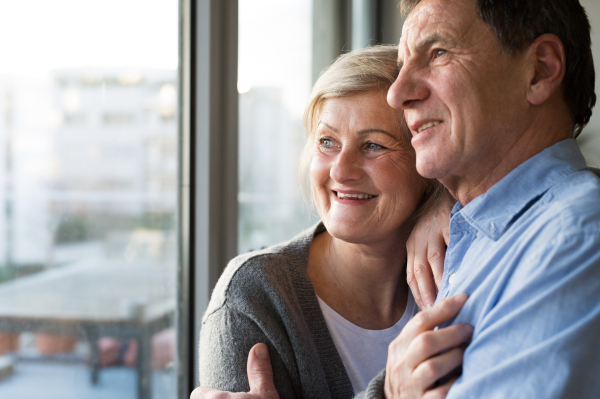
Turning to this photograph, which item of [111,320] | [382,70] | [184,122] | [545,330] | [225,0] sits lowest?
[111,320]

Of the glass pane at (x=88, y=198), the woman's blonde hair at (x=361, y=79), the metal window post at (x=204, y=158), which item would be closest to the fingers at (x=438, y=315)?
the woman's blonde hair at (x=361, y=79)

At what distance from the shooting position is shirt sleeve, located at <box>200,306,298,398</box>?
1254 millimetres

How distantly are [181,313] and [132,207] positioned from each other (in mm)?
492

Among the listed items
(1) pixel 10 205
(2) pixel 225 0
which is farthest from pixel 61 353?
(2) pixel 225 0

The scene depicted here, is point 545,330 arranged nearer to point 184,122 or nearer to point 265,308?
point 265,308

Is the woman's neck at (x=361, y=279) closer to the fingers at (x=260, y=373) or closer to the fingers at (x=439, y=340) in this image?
the fingers at (x=260, y=373)

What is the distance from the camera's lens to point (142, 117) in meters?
1.64

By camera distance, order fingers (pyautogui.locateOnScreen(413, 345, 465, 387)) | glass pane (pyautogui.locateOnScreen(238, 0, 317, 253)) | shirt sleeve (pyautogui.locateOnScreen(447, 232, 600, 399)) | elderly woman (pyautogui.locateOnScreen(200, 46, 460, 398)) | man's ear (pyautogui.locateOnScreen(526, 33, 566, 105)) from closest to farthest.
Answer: shirt sleeve (pyautogui.locateOnScreen(447, 232, 600, 399)) → fingers (pyautogui.locateOnScreen(413, 345, 465, 387)) → man's ear (pyautogui.locateOnScreen(526, 33, 566, 105)) → elderly woman (pyautogui.locateOnScreen(200, 46, 460, 398)) → glass pane (pyautogui.locateOnScreen(238, 0, 317, 253))

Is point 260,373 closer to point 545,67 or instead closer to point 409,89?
point 409,89

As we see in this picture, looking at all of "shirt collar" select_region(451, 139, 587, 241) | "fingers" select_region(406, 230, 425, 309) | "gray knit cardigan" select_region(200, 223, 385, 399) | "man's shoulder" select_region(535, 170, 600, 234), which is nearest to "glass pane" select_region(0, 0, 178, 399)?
"gray knit cardigan" select_region(200, 223, 385, 399)

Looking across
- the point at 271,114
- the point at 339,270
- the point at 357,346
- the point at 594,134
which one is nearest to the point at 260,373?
the point at 357,346

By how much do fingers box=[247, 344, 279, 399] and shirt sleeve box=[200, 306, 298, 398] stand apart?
28 mm

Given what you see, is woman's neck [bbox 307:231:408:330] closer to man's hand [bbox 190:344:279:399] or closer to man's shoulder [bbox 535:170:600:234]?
man's hand [bbox 190:344:279:399]

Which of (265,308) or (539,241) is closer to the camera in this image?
(539,241)
